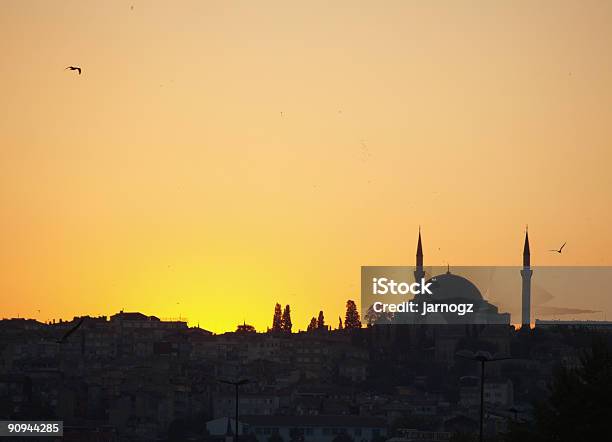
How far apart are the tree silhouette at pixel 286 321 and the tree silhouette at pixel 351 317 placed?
17.5ft

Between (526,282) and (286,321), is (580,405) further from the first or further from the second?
(286,321)

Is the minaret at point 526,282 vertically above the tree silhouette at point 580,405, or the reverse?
the minaret at point 526,282

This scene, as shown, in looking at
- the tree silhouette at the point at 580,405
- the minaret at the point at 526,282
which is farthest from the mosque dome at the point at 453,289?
the tree silhouette at the point at 580,405

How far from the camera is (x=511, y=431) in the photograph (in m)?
54.4

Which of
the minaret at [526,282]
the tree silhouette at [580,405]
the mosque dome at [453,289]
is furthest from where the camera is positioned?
the mosque dome at [453,289]

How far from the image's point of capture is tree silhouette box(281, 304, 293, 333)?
19648 centimetres

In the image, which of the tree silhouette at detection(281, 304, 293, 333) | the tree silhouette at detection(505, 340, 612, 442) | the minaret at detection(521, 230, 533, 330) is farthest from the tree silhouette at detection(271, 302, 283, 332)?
the tree silhouette at detection(505, 340, 612, 442)

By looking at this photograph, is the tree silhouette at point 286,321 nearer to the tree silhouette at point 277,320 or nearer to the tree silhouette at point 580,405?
the tree silhouette at point 277,320

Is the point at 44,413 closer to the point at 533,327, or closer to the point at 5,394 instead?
the point at 5,394

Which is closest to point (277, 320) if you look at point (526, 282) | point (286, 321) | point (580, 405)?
point (286, 321)

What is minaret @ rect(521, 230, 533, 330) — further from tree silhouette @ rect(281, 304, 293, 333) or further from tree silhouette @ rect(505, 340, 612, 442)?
tree silhouette @ rect(505, 340, 612, 442)

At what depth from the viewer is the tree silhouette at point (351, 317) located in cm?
19032

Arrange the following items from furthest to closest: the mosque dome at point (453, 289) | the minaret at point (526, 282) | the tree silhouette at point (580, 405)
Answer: the mosque dome at point (453, 289) → the minaret at point (526, 282) → the tree silhouette at point (580, 405)

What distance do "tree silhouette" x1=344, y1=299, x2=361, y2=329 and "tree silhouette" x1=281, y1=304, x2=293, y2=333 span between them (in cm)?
534
